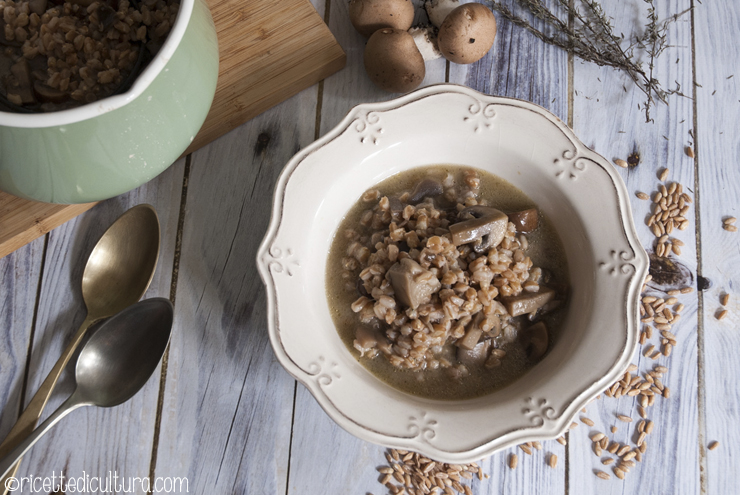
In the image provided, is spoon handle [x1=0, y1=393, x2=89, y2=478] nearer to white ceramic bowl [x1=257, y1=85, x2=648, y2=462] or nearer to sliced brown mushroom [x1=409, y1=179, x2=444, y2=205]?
white ceramic bowl [x1=257, y1=85, x2=648, y2=462]

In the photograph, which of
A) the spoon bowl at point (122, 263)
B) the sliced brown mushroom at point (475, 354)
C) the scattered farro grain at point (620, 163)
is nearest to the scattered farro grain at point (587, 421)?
the sliced brown mushroom at point (475, 354)

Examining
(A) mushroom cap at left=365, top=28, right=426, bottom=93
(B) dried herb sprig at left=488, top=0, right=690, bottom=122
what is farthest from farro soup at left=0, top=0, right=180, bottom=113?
(B) dried herb sprig at left=488, top=0, right=690, bottom=122

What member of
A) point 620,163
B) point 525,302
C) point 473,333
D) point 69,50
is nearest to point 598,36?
point 620,163

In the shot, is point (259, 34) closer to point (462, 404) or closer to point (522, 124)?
point (522, 124)

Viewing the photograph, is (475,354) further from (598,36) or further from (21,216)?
(21,216)

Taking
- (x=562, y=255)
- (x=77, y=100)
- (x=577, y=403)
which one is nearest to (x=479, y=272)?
(x=562, y=255)

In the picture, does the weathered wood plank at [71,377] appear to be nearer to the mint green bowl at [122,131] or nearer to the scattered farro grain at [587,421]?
the mint green bowl at [122,131]
